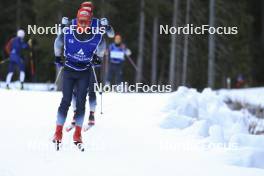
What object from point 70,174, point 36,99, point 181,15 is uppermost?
point 181,15

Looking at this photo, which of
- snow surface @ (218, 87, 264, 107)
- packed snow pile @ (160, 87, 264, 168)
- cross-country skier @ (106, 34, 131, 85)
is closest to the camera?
packed snow pile @ (160, 87, 264, 168)

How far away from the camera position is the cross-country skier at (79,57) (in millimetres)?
9602

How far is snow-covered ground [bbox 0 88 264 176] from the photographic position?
888 centimetres

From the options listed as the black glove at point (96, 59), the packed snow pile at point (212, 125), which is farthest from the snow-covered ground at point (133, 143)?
the black glove at point (96, 59)

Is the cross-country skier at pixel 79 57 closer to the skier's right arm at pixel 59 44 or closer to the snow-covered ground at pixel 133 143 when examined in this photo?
the skier's right arm at pixel 59 44

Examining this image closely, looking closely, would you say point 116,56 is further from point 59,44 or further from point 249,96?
point 249,96

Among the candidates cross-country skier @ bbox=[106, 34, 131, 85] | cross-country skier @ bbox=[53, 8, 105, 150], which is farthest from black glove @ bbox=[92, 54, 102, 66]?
cross-country skier @ bbox=[106, 34, 131, 85]

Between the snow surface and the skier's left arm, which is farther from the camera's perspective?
the snow surface

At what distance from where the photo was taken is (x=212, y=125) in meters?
14.1

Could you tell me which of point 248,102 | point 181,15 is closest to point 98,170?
point 248,102

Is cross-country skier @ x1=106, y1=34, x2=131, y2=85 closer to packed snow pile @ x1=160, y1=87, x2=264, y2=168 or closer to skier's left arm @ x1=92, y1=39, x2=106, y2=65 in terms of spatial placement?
packed snow pile @ x1=160, y1=87, x2=264, y2=168

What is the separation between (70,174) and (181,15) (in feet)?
98.7

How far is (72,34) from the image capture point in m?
9.59

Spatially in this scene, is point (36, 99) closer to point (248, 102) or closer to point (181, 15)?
point (248, 102)
